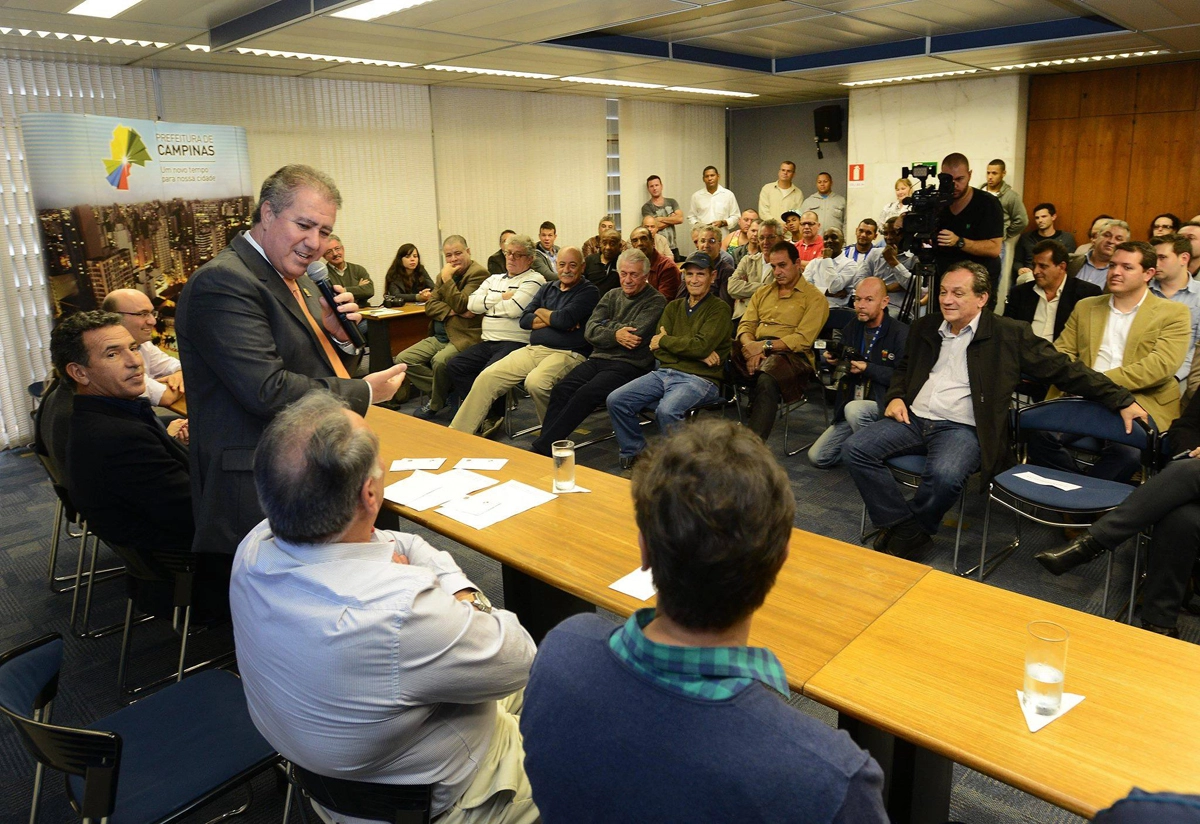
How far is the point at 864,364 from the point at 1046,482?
4.29 feet

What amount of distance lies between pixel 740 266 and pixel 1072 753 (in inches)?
A: 226

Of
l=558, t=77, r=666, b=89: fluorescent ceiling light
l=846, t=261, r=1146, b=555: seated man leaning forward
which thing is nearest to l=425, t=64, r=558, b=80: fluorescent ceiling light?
l=558, t=77, r=666, b=89: fluorescent ceiling light

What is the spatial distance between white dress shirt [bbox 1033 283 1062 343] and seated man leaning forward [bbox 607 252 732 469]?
1899 millimetres

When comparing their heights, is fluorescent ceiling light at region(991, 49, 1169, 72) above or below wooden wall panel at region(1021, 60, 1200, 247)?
above

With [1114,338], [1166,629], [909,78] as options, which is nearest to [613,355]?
[1114,338]

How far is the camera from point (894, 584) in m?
1.96

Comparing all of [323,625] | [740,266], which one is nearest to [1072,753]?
[323,625]

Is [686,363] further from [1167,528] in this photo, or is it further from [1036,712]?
[1036,712]

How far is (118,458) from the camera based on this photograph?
107 inches

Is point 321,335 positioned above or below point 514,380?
above

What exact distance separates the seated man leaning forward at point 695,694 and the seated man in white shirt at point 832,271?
6094 millimetres

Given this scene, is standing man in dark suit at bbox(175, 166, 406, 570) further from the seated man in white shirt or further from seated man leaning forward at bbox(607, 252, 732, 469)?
the seated man in white shirt

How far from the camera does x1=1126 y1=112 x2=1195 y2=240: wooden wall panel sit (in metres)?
8.58

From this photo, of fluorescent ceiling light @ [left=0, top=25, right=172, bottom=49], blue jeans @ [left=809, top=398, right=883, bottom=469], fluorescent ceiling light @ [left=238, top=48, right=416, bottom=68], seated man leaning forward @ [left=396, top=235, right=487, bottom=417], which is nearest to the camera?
blue jeans @ [left=809, top=398, right=883, bottom=469]
